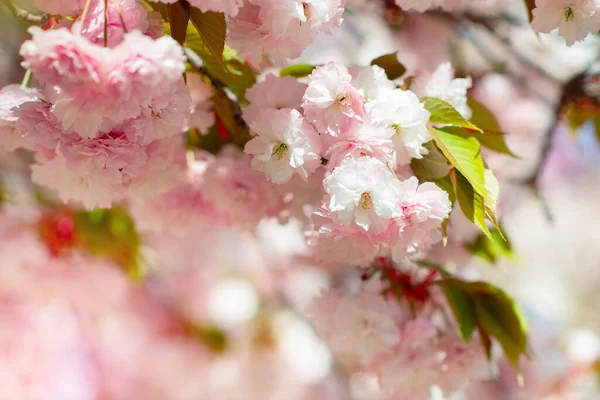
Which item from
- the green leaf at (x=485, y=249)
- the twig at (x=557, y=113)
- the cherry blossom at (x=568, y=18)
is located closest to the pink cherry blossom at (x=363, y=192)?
the cherry blossom at (x=568, y=18)

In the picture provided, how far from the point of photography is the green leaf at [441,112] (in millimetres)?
503

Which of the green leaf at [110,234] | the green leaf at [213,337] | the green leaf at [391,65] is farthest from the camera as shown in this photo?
the green leaf at [213,337]

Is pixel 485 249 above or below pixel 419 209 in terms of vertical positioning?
below

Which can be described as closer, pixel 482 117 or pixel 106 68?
pixel 106 68

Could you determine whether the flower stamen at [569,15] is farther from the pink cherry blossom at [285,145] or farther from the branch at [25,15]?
the branch at [25,15]

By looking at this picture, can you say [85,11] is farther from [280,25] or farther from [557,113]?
[557,113]

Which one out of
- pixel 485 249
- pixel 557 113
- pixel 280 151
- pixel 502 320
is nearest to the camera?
pixel 280 151

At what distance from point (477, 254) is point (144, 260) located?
0.67 m

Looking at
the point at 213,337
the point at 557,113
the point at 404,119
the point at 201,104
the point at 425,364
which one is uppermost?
the point at 404,119

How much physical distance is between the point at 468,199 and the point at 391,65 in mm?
170

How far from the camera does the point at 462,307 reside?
2.20 ft

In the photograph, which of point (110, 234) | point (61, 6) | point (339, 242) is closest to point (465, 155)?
point (339, 242)

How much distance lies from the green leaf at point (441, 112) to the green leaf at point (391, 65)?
0.06 m

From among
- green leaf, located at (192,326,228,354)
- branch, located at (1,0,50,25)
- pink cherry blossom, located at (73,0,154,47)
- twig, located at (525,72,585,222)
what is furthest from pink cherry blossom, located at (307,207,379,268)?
green leaf, located at (192,326,228,354)
